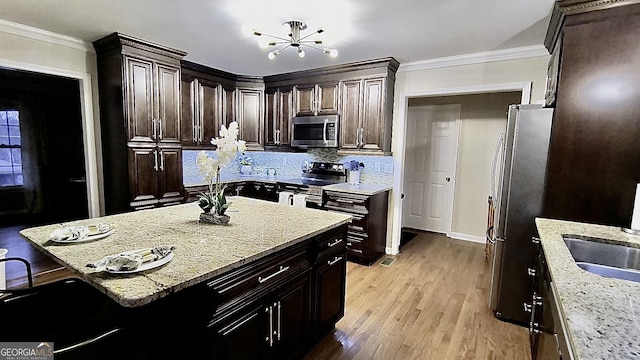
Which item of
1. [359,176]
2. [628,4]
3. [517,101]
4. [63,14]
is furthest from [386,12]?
[517,101]

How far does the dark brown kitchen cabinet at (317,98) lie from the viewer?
4145mm

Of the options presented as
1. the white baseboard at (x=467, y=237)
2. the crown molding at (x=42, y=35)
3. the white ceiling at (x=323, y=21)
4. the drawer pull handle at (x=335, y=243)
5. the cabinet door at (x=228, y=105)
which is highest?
the white ceiling at (x=323, y=21)

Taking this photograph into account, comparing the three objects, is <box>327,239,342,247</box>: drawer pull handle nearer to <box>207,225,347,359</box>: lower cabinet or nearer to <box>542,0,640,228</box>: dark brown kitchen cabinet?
<box>207,225,347,359</box>: lower cabinet

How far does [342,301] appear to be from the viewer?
2.32 meters

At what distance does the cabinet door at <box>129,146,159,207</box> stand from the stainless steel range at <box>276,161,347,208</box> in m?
1.63

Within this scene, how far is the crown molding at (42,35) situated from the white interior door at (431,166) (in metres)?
4.51

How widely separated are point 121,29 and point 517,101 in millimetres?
4951

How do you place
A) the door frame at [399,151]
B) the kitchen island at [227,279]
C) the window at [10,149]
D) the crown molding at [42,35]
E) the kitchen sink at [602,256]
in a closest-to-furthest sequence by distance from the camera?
the kitchen island at [227,279] < the kitchen sink at [602,256] < the crown molding at [42,35] < the door frame at [399,151] < the window at [10,149]

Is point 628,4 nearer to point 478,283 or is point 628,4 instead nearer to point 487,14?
point 487,14

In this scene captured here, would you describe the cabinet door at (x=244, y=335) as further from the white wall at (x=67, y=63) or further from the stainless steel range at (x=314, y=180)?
the white wall at (x=67, y=63)

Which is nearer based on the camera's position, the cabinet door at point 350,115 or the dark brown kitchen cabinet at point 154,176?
the dark brown kitchen cabinet at point 154,176

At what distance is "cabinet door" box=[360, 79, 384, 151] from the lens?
149 inches

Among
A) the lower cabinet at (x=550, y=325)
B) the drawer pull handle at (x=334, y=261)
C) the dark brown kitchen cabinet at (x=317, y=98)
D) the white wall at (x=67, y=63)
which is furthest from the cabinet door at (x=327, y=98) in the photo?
the lower cabinet at (x=550, y=325)

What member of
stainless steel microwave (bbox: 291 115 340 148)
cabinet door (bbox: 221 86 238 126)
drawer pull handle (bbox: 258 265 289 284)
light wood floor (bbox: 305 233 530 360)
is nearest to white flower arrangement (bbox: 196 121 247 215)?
drawer pull handle (bbox: 258 265 289 284)
